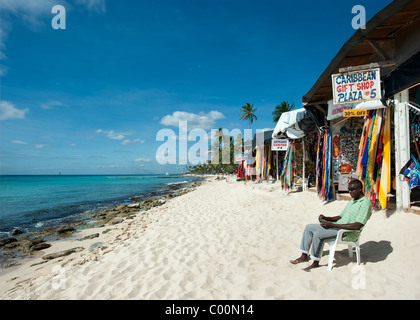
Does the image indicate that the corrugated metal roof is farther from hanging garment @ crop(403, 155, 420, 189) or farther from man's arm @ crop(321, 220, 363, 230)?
man's arm @ crop(321, 220, 363, 230)

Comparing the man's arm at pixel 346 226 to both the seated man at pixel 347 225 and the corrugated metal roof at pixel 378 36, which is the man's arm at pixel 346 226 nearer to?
the seated man at pixel 347 225

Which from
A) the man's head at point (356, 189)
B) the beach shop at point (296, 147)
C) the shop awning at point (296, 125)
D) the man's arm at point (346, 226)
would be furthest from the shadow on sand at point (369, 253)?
the beach shop at point (296, 147)

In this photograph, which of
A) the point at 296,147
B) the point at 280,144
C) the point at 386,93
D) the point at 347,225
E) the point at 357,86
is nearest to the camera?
the point at 347,225

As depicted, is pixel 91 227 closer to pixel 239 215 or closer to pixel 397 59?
pixel 239 215

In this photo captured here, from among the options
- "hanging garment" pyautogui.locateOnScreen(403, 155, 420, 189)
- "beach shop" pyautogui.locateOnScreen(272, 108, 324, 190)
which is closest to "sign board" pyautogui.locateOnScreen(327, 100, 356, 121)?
"hanging garment" pyautogui.locateOnScreen(403, 155, 420, 189)

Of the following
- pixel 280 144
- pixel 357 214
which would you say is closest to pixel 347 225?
pixel 357 214

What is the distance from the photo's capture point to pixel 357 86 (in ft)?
14.1

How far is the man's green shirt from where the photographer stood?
3.21 m

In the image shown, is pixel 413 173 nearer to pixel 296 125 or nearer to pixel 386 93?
pixel 386 93

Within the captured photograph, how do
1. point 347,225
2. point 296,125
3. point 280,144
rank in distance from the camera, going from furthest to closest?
point 280,144
point 296,125
point 347,225

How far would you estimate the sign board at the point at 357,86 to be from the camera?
4.16 metres

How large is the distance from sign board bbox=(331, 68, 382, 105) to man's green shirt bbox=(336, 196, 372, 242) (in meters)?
2.06

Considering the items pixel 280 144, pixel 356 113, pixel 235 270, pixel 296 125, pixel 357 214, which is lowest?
pixel 235 270

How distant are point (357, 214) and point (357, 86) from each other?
2.49m
